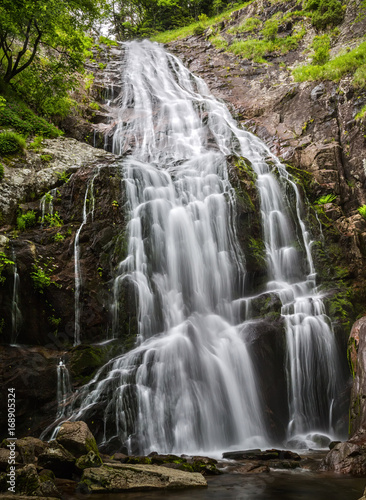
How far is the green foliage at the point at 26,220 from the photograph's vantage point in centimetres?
1044

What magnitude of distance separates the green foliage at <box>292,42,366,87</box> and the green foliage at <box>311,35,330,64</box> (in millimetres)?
1075

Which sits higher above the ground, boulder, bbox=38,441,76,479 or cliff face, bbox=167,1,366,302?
cliff face, bbox=167,1,366,302

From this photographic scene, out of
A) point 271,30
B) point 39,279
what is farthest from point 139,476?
point 271,30

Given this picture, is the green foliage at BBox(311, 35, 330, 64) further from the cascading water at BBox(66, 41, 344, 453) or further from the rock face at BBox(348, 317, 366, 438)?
the rock face at BBox(348, 317, 366, 438)

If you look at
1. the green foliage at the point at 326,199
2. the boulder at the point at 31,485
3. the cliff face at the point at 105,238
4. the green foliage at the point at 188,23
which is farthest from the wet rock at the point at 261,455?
the green foliage at the point at 188,23

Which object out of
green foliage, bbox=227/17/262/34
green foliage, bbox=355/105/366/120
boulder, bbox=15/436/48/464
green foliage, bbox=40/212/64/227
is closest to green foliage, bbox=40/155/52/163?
green foliage, bbox=40/212/64/227

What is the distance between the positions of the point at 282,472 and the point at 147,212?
808 cm

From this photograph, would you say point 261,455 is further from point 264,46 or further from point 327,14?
point 264,46

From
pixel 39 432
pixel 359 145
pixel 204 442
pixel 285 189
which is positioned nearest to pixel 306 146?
pixel 359 145

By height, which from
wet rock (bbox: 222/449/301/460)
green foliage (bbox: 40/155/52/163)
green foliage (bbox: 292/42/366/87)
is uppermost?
green foliage (bbox: 292/42/366/87)

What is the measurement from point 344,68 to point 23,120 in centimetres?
1501

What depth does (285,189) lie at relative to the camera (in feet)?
43.2

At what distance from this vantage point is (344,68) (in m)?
17.2

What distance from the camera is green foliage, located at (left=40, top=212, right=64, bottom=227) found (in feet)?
35.4
